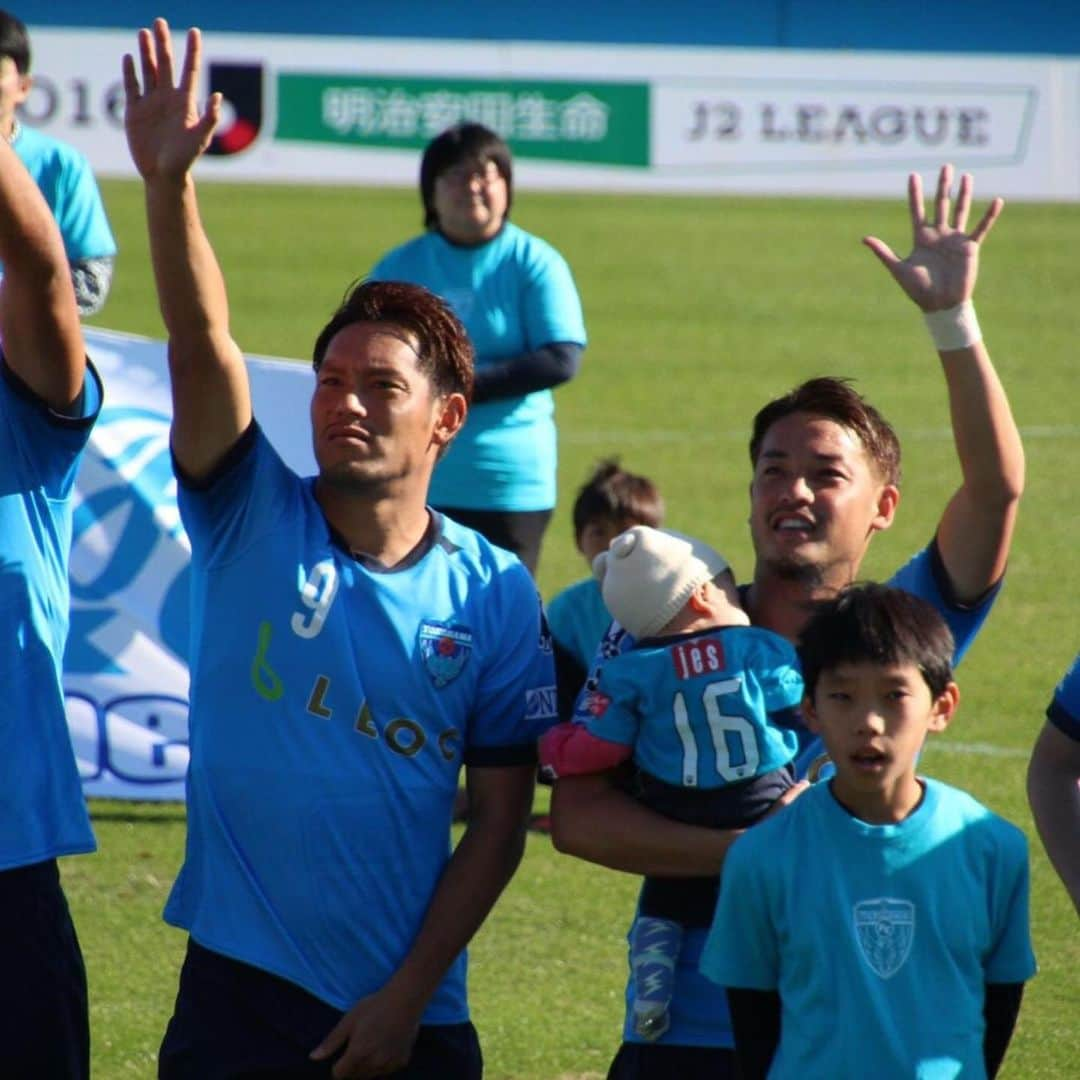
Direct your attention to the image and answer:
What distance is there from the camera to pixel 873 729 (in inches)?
130

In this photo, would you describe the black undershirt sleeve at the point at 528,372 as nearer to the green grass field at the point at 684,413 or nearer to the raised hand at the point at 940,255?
the green grass field at the point at 684,413

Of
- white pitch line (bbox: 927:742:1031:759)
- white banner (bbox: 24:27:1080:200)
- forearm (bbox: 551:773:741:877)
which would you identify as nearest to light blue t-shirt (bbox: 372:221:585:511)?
white pitch line (bbox: 927:742:1031:759)

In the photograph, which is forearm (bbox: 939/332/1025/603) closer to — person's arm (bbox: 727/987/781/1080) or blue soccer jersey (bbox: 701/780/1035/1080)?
blue soccer jersey (bbox: 701/780/1035/1080)

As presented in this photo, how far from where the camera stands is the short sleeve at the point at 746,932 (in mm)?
3287

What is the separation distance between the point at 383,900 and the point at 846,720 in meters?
0.85

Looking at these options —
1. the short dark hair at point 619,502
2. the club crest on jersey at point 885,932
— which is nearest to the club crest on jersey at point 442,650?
the club crest on jersey at point 885,932

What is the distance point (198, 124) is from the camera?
3.46 meters

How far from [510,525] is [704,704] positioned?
176 inches

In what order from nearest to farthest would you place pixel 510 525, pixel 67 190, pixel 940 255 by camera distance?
pixel 940 255, pixel 67 190, pixel 510 525

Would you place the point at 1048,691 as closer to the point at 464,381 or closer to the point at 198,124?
the point at 464,381

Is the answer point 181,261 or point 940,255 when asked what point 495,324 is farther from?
point 181,261

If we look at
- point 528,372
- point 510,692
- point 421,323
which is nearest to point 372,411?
point 421,323

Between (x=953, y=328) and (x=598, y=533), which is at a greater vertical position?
(x=953, y=328)

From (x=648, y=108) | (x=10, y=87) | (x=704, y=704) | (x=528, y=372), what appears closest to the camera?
(x=704, y=704)
